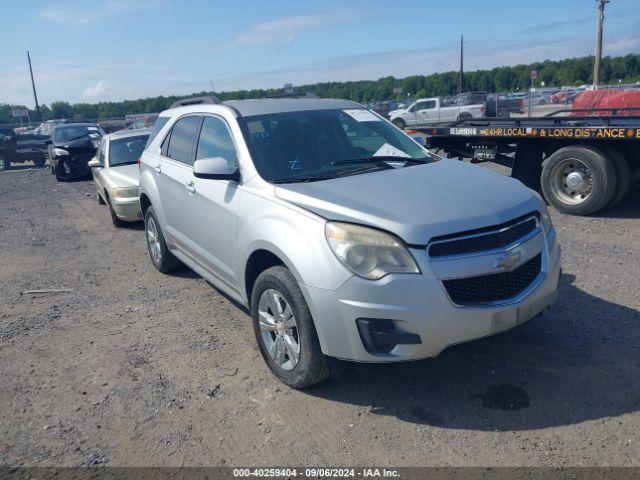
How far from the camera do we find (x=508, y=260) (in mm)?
3441

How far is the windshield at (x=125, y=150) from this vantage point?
→ 10477 millimetres

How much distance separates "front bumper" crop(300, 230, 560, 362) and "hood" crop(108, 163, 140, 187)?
6670mm

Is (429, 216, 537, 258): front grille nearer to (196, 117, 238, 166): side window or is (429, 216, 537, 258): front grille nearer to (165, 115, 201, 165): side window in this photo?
(196, 117, 238, 166): side window

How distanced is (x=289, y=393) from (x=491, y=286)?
4.87 feet

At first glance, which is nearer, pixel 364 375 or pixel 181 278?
pixel 364 375

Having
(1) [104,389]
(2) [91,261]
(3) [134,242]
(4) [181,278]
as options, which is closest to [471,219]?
(1) [104,389]

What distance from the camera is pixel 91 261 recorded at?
7.69m

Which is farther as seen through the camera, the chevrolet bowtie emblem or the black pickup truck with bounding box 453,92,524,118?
the black pickup truck with bounding box 453,92,524,118

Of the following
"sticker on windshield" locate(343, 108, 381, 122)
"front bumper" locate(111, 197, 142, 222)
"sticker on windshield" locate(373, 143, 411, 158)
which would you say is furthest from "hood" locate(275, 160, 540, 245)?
Answer: "front bumper" locate(111, 197, 142, 222)

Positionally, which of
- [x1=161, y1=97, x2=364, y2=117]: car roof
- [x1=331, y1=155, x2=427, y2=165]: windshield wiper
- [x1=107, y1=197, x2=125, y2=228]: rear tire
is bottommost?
[x1=107, y1=197, x2=125, y2=228]: rear tire

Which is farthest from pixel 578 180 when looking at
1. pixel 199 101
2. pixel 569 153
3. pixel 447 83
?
pixel 447 83

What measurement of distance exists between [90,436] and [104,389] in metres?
0.60

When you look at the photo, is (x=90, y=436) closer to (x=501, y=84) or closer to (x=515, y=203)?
(x=515, y=203)

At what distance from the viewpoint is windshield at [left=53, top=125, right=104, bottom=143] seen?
18625 mm
